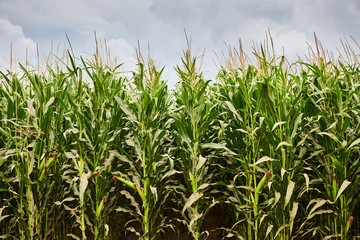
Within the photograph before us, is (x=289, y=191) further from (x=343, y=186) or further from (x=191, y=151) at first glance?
(x=191, y=151)

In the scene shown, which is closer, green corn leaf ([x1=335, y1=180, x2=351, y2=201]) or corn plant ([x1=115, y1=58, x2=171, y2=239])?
green corn leaf ([x1=335, y1=180, x2=351, y2=201])

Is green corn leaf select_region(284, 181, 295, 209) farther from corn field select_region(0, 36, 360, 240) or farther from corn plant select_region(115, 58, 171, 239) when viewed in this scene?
corn plant select_region(115, 58, 171, 239)

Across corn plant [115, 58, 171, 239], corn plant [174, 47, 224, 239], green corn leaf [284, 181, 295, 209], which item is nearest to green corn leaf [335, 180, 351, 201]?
green corn leaf [284, 181, 295, 209]

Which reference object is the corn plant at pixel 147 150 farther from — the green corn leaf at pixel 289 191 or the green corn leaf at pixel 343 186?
the green corn leaf at pixel 343 186

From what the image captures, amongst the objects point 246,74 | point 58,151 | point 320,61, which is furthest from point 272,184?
point 58,151

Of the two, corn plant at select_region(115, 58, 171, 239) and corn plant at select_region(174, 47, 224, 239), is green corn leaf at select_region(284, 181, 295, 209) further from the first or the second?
corn plant at select_region(115, 58, 171, 239)

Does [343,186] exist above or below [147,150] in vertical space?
below

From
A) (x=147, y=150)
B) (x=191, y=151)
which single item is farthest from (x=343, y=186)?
(x=147, y=150)

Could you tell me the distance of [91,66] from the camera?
2.89 metres

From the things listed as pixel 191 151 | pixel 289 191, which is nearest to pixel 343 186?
pixel 289 191

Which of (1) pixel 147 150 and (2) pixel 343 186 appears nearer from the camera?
(2) pixel 343 186

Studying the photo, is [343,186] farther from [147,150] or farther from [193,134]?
[147,150]

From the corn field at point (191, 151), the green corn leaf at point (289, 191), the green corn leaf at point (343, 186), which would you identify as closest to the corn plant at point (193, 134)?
the corn field at point (191, 151)

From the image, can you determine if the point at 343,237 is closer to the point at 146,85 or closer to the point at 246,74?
the point at 246,74
